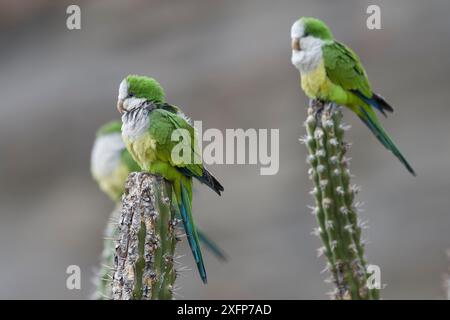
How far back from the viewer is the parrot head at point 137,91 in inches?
172

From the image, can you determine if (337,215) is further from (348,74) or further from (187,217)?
(348,74)

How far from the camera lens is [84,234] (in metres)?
13.3

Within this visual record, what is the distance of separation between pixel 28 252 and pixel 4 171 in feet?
5.86

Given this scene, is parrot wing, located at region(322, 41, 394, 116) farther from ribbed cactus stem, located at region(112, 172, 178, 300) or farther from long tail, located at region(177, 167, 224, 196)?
ribbed cactus stem, located at region(112, 172, 178, 300)

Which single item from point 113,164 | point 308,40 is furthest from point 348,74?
point 113,164

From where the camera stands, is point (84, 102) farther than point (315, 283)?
Yes

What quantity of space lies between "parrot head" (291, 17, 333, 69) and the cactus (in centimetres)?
105

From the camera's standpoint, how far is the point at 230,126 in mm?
12938

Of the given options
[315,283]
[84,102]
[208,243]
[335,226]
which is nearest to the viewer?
[335,226]

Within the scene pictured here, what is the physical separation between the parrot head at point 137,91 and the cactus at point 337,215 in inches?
36.9

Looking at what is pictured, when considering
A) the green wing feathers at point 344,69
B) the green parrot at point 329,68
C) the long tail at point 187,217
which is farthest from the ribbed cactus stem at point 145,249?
the green wing feathers at point 344,69

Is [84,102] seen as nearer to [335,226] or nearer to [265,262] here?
[265,262]

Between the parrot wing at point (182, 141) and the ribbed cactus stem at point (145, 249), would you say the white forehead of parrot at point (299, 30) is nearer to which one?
the parrot wing at point (182, 141)
